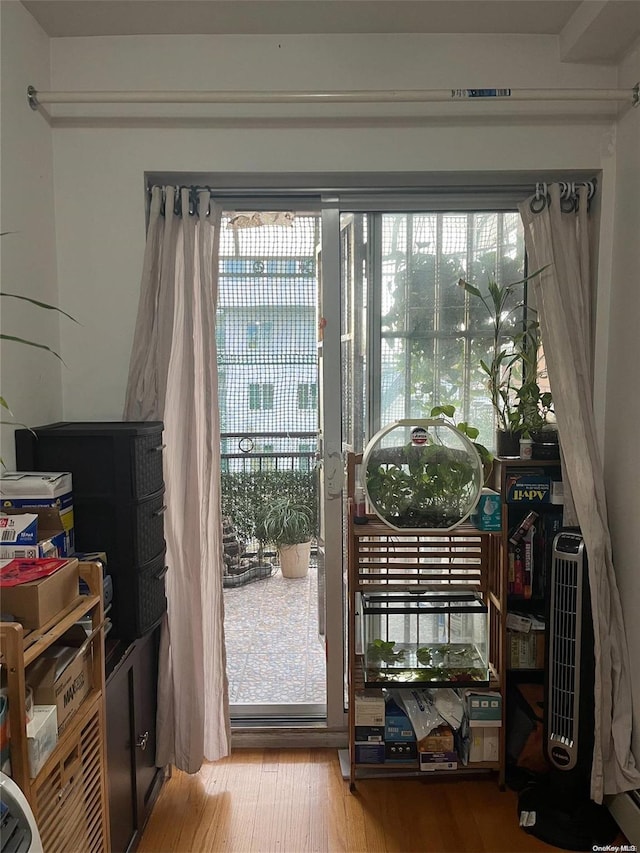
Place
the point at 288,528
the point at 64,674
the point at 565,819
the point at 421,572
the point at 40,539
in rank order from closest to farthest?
the point at 64,674
the point at 40,539
the point at 565,819
the point at 421,572
the point at 288,528

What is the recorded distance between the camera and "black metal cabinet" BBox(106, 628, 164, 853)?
1.67m

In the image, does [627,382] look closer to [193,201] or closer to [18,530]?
[193,201]

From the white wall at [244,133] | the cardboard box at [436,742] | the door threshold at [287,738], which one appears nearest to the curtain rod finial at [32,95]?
the white wall at [244,133]

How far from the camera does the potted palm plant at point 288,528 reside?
2.41 metres

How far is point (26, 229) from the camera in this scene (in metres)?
1.89

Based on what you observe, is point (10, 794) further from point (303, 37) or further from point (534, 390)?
point (303, 37)

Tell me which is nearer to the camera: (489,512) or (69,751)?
(69,751)

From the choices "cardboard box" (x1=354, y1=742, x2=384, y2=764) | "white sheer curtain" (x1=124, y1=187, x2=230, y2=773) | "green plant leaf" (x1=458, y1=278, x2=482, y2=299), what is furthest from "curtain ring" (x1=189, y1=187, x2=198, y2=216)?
"cardboard box" (x1=354, y1=742, x2=384, y2=764)

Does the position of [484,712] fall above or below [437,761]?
above

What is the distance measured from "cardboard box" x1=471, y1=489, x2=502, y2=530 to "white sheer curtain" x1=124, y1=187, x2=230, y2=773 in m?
0.91

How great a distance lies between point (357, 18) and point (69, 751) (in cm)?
222

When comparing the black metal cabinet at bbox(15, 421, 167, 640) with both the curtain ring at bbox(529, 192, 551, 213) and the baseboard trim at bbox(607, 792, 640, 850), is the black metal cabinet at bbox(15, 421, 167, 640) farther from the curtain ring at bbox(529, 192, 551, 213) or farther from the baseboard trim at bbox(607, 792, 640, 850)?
the baseboard trim at bbox(607, 792, 640, 850)

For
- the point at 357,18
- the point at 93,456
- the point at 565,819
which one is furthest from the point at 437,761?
the point at 357,18

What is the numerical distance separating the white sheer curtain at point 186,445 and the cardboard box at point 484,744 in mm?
869
